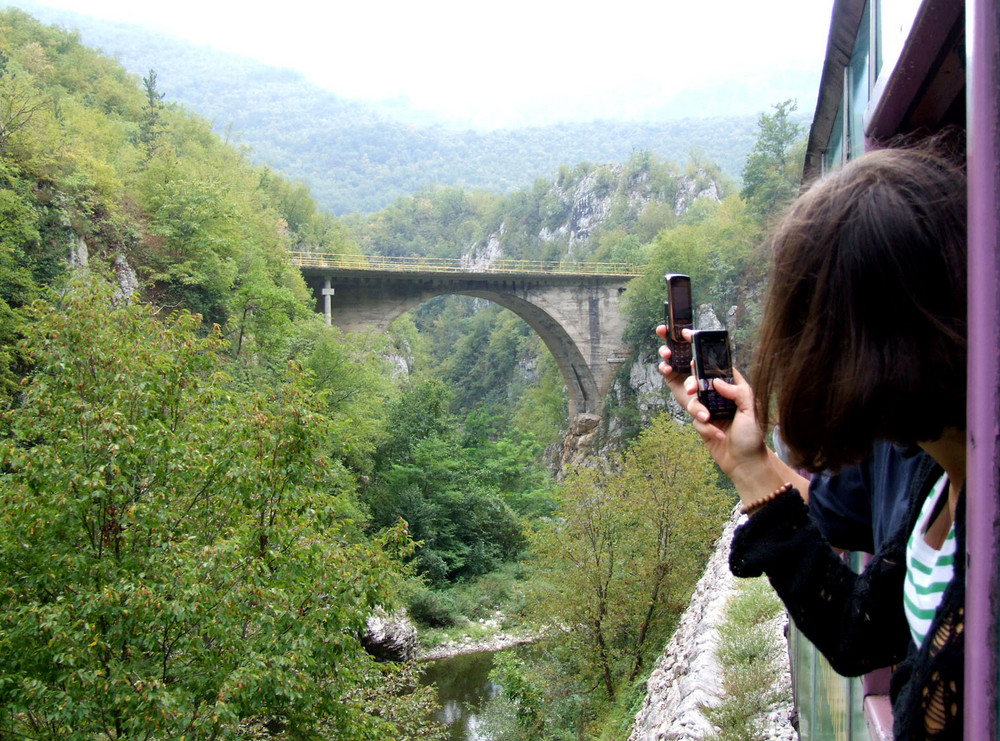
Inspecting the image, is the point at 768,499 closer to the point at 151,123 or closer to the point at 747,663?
the point at 747,663

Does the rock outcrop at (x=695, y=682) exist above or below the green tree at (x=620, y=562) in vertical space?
Answer: above

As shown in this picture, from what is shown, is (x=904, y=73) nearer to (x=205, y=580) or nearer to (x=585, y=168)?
(x=205, y=580)

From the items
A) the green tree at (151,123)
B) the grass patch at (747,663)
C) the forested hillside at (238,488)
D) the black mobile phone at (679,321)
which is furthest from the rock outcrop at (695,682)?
the green tree at (151,123)

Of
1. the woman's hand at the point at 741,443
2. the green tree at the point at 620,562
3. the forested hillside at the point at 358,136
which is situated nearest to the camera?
the woman's hand at the point at 741,443

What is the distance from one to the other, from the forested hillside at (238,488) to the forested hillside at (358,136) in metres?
77.6

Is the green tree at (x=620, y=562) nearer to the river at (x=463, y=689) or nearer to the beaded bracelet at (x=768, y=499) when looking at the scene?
the river at (x=463, y=689)

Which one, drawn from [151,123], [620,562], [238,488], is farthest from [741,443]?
[151,123]

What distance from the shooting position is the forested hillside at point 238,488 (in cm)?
583

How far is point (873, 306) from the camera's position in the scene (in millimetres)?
823

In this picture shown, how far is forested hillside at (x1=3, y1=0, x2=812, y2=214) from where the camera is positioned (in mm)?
110375

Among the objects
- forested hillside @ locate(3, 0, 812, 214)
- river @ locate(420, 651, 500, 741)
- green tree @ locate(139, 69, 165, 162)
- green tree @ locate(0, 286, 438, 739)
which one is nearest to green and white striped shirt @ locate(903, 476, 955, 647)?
green tree @ locate(0, 286, 438, 739)

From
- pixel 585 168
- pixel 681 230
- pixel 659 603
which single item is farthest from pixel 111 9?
pixel 659 603

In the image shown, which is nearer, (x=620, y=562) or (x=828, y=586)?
(x=828, y=586)

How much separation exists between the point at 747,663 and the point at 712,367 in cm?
577
